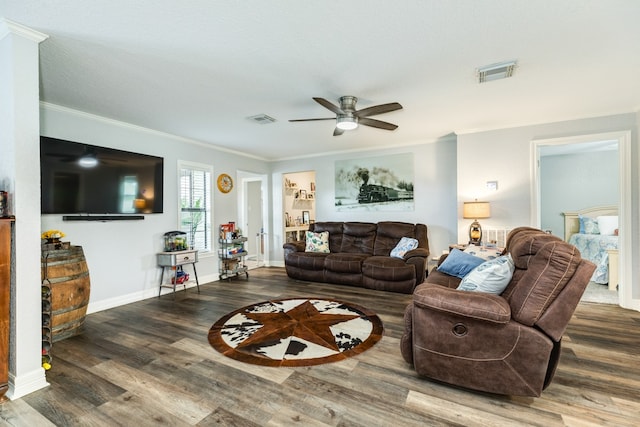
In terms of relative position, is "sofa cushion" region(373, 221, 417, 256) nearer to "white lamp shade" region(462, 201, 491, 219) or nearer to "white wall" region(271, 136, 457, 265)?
"white wall" region(271, 136, 457, 265)

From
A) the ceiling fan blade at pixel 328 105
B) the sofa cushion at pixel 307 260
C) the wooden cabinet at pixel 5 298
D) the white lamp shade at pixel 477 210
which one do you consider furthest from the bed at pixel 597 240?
the wooden cabinet at pixel 5 298

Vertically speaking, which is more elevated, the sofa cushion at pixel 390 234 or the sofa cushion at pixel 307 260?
the sofa cushion at pixel 390 234

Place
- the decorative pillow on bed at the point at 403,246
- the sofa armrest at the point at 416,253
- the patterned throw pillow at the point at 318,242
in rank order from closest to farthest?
the sofa armrest at the point at 416,253, the decorative pillow on bed at the point at 403,246, the patterned throw pillow at the point at 318,242

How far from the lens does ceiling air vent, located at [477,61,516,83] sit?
8.13ft

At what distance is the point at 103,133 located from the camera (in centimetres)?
379

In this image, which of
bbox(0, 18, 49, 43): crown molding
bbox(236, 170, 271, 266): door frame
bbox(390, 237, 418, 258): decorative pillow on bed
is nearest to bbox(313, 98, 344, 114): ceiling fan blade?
bbox(0, 18, 49, 43): crown molding

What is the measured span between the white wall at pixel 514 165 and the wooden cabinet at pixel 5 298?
16.1ft

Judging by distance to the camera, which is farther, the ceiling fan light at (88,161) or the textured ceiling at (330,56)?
the ceiling fan light at (88,161)

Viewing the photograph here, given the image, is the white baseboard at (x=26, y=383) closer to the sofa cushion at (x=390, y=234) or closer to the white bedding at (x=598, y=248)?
the sofa cushion at (x=390, y=234)

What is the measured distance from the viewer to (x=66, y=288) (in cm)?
278

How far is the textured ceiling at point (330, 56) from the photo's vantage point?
1.82m

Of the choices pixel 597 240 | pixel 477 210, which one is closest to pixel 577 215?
pixel 597 240

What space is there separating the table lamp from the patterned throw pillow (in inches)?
94.5

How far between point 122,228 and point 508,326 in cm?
441
